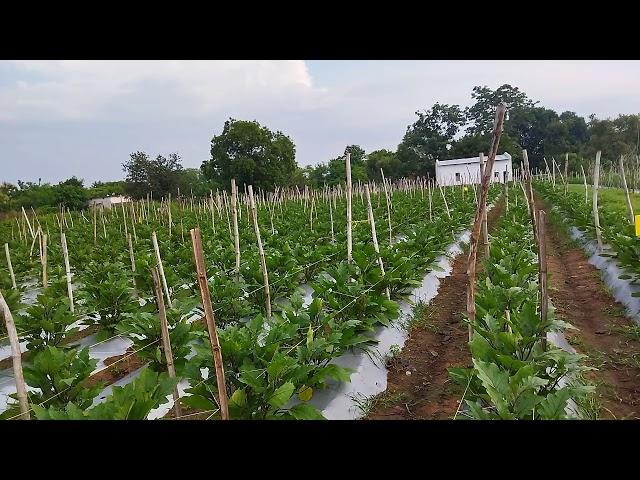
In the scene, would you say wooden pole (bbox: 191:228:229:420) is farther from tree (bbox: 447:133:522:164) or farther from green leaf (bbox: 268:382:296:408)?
tree (bbox: 447:133:522:164)

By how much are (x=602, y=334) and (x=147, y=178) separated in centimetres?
3430

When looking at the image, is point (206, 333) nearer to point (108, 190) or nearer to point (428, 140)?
point (108, 190)

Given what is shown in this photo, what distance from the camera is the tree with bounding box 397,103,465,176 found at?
4769 cm

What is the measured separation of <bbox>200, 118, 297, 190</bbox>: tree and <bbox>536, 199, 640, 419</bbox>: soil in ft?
77.3

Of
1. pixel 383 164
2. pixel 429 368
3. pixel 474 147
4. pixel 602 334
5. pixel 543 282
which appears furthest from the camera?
pixel 474 147

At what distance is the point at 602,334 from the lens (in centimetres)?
585

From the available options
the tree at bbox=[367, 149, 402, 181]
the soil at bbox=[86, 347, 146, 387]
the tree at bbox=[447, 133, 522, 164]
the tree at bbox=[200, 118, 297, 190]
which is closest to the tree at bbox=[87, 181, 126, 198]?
the tree at bbox=[200, 118, 297, 190]

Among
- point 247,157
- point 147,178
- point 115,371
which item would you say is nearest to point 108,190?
point 147,178

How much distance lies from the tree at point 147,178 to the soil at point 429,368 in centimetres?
3170

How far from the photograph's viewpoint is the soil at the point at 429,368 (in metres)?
4.13

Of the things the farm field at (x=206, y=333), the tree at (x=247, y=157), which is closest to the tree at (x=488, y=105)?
the tree at (x=247, y=157)

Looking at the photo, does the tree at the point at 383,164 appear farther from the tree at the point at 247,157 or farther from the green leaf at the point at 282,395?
the green leaf at the point at 282,395
